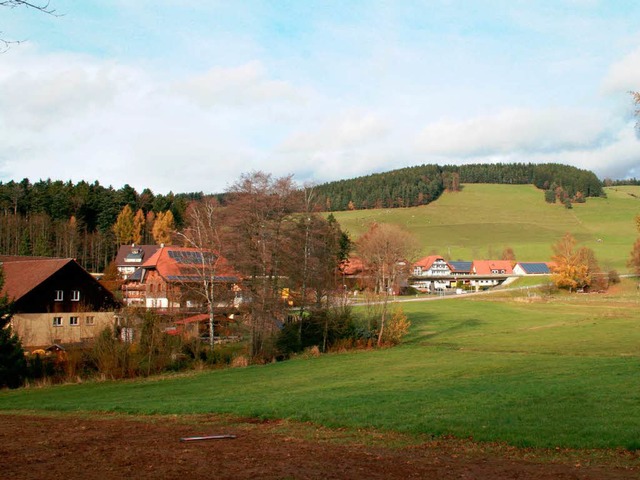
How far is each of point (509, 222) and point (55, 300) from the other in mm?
139226

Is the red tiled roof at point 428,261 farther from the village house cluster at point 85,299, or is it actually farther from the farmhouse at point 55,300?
the farmhouse at point 55,300

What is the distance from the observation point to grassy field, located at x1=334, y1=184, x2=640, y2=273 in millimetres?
145750

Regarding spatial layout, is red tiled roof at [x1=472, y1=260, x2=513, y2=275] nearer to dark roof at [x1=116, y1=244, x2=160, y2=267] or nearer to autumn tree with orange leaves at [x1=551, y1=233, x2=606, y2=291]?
autumn tree with orange leaves at [x1=551, y1=233, x2=606, y2=291]

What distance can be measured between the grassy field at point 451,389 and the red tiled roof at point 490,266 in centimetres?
8179

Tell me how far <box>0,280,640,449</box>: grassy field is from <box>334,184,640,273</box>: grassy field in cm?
9360

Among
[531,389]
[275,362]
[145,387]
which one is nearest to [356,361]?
[275,362]

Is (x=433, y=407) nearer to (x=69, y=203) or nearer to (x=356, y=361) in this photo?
(x=356, y=361)

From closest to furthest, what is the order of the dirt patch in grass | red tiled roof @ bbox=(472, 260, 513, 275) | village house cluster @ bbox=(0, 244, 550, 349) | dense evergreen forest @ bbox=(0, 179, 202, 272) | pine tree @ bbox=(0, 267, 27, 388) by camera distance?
1. the dirt patch in grass
2. pine tree @ bbox=(0, 267, 27, 388)
3. village house cluster @ bbox=(0, 244, 550, 349)
4. dense evergreen forest @ bbox=(0, 179, 202, 272)
5. red tiled roof @ bbox=(472, 260, 513, 275)

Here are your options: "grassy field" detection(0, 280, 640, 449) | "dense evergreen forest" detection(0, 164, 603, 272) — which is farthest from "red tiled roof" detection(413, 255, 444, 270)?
"grassy field" detection(0, 280, 640, 449)

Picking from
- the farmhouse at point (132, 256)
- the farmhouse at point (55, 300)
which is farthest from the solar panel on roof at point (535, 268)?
the farmhouse at point (55, 300)

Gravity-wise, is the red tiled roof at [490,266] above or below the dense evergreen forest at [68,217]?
below

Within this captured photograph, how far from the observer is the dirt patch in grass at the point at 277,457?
9.23 metres

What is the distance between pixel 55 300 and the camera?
168ft

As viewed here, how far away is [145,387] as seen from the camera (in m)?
28.5
